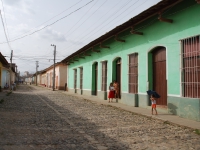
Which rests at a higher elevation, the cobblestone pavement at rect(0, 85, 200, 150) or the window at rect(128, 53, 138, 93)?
the window at rect(128, 53, 138, 93)

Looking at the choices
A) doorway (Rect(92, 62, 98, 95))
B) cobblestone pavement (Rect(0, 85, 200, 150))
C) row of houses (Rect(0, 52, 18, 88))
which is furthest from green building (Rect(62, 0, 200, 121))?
row of houses (Rect(0, 52, 18, 88))

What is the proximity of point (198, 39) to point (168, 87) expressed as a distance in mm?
2221

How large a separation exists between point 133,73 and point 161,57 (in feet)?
7.13

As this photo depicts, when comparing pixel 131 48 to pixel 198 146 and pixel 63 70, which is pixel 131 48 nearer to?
pixel 198 146

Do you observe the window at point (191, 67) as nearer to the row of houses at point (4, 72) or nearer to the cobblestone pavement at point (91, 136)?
the cobblestone pavement at point (91, 136)

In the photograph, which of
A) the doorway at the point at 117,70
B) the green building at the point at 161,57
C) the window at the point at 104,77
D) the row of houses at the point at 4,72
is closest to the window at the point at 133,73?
the green building at the point at 161,57

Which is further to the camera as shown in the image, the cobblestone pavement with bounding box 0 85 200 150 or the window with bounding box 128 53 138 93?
the window with bounding box 128 53 138 93

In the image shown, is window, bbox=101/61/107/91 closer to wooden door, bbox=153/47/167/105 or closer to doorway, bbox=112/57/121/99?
doorway, bbox=112/57/121/99

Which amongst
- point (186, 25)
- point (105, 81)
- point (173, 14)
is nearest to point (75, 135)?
point (186, 25)

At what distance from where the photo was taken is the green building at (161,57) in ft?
25.9

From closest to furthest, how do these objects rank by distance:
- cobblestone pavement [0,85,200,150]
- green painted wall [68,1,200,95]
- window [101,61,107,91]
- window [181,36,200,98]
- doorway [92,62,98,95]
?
cobblestone pavement [0,85,200,150], window [181,36,200,98], green painted wall [68,1,200,95], window [101,61,107,91], doorway [92,62,98,95]

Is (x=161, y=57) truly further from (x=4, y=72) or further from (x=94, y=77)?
(x=4, y=72)

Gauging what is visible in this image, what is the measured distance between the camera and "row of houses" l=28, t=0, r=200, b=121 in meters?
7.90

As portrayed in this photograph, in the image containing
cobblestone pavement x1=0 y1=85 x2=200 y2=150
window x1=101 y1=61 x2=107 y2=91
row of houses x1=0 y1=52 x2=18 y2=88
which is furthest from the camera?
row of houses x1=0 y1=52 x2=18 y2=88
